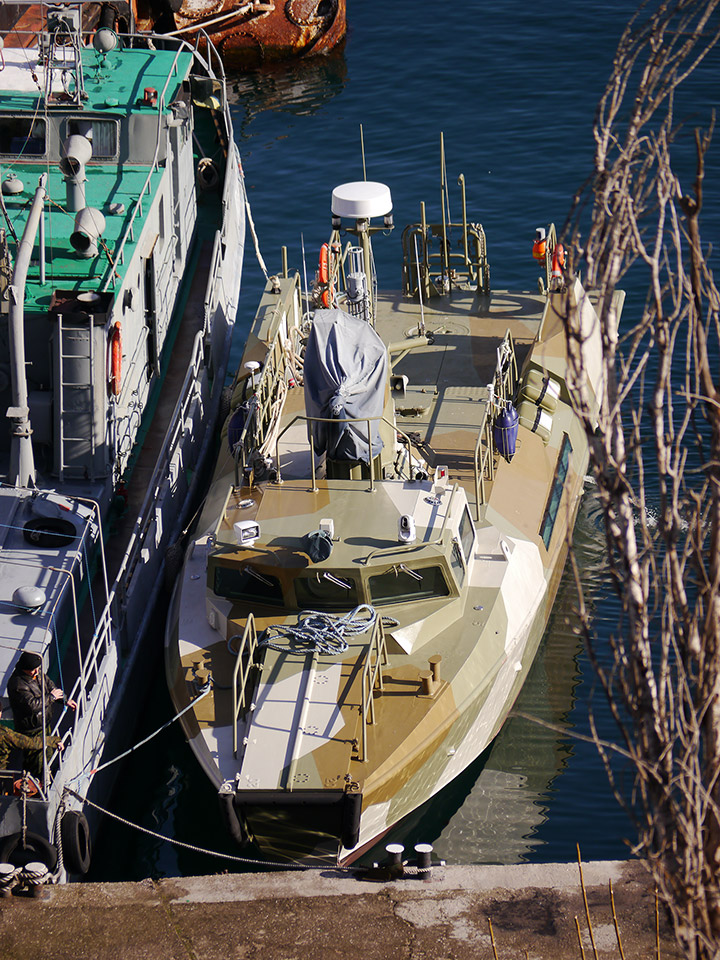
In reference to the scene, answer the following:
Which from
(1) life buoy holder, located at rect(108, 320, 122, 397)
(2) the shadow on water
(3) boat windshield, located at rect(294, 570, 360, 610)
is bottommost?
(2) the shadow on water

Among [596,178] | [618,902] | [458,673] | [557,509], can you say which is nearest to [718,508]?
[596,178]

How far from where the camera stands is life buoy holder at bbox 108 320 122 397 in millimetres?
15828

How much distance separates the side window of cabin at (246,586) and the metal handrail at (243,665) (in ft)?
1.04

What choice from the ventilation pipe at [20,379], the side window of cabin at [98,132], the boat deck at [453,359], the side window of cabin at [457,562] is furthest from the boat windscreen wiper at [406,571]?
the side window of cabin at [98,132]

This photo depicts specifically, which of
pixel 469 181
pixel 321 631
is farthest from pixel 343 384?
pixel 469 181

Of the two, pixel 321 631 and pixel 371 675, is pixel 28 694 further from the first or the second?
pixel 371 675

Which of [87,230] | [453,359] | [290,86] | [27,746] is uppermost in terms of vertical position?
[87,230]

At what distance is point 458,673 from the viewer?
526 inches

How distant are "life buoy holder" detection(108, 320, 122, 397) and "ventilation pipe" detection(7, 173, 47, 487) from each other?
1065 millimetres

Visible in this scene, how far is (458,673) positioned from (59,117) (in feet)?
35.8

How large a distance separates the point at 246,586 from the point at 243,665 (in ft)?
3.04

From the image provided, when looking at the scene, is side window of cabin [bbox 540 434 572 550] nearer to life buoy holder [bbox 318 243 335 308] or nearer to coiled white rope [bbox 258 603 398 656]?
coiled white rope [bbox 258 603 398 656]

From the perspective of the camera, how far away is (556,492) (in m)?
16.5

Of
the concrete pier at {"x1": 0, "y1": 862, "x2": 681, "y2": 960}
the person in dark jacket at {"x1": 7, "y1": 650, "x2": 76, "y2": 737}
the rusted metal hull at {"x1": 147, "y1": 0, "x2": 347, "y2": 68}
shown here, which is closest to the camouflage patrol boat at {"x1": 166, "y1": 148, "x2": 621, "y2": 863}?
the concrete pier at {"x1": 0, "y1": 862, "x2": 681, "y2": 960}
